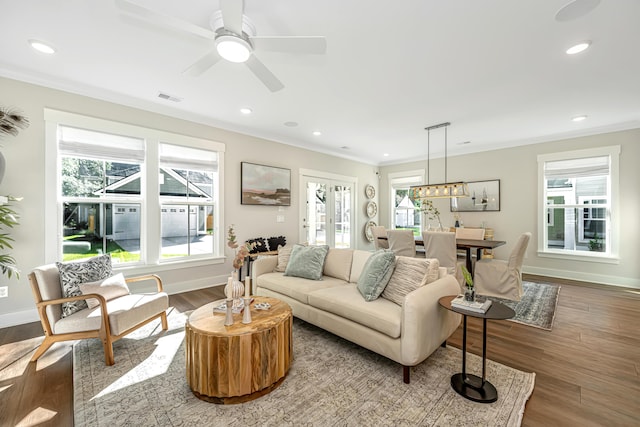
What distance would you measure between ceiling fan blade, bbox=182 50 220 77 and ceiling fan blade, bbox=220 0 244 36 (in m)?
0.34

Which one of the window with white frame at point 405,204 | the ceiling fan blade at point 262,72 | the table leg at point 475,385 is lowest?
the table leg at point 475,385

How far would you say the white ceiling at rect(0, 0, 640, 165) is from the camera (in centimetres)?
198

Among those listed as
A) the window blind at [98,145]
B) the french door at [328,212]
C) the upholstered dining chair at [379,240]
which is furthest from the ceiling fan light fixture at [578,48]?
the window blind at [98,145]

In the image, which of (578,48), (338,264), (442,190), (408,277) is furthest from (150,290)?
(578,48)

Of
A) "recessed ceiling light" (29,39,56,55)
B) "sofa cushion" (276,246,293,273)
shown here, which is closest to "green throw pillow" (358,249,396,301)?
"sofa cushion" (276,246,293,273)

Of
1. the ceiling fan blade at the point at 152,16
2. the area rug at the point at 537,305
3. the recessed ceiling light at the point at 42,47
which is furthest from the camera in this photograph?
the area rug at the point at 537,305

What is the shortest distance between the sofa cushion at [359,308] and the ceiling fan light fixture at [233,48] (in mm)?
2121

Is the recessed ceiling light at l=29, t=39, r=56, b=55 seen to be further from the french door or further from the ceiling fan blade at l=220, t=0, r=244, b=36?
the french door

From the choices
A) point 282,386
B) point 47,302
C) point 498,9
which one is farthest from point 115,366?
point 498,9

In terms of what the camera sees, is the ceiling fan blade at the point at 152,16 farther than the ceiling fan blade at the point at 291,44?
No

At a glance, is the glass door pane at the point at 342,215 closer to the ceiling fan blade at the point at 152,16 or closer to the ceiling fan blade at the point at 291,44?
the ceiling fan blade at the point at 291,44

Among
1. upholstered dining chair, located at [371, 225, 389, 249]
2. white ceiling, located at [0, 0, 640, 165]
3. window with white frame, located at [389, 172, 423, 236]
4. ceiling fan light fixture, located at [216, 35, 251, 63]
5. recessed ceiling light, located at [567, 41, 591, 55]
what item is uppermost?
white ceiling, located at [0, 0, 640, 165]

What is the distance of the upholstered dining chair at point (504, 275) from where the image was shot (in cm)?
362

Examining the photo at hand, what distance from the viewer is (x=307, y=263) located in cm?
309
